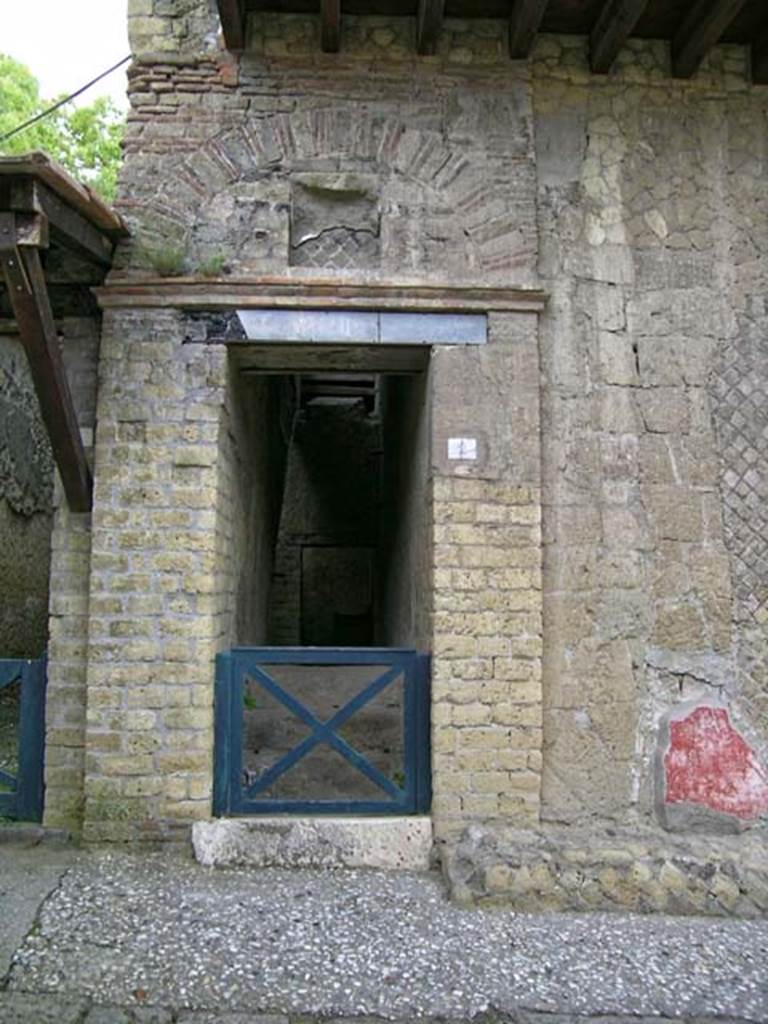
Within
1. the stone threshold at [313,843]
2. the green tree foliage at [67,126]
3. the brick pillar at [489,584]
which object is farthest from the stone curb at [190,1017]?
the green tree foliage at [67,126]

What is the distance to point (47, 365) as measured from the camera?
4027mm

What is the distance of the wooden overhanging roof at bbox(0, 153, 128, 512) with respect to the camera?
362cm

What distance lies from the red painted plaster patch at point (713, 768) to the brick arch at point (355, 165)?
270 cm

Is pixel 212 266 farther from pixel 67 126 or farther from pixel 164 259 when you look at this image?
pixel 67 126

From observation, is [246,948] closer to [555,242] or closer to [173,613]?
[173,613]

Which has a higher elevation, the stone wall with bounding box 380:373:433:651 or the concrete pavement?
the stone wall with bounding box 380:373:433:651

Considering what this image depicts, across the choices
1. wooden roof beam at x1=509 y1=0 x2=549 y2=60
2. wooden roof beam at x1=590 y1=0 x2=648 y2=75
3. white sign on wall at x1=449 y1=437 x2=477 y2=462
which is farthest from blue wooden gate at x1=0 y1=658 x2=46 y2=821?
wooden roof beam at x1=590 y1=0 x2=648 y2=75

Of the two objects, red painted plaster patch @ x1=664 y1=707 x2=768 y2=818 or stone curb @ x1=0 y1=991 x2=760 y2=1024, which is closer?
stone curb @ x1=0 y1=991 x2=760 y2=1024

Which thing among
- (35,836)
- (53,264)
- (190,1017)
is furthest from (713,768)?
(53,264)

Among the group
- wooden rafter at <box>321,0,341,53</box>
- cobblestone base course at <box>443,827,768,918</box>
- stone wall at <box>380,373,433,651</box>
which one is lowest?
cobblestone base course at <box>443,827,768,918</box>

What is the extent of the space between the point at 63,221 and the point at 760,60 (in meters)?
4.03

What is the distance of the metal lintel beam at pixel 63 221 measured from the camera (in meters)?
3.61

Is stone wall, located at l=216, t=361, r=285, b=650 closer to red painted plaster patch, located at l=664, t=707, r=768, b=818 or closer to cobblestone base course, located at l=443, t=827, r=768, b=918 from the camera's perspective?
cobblestone base course, located at l=443, t=827, r=768, b=918

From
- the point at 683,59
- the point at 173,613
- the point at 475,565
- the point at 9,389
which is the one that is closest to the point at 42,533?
the point at 9,389
